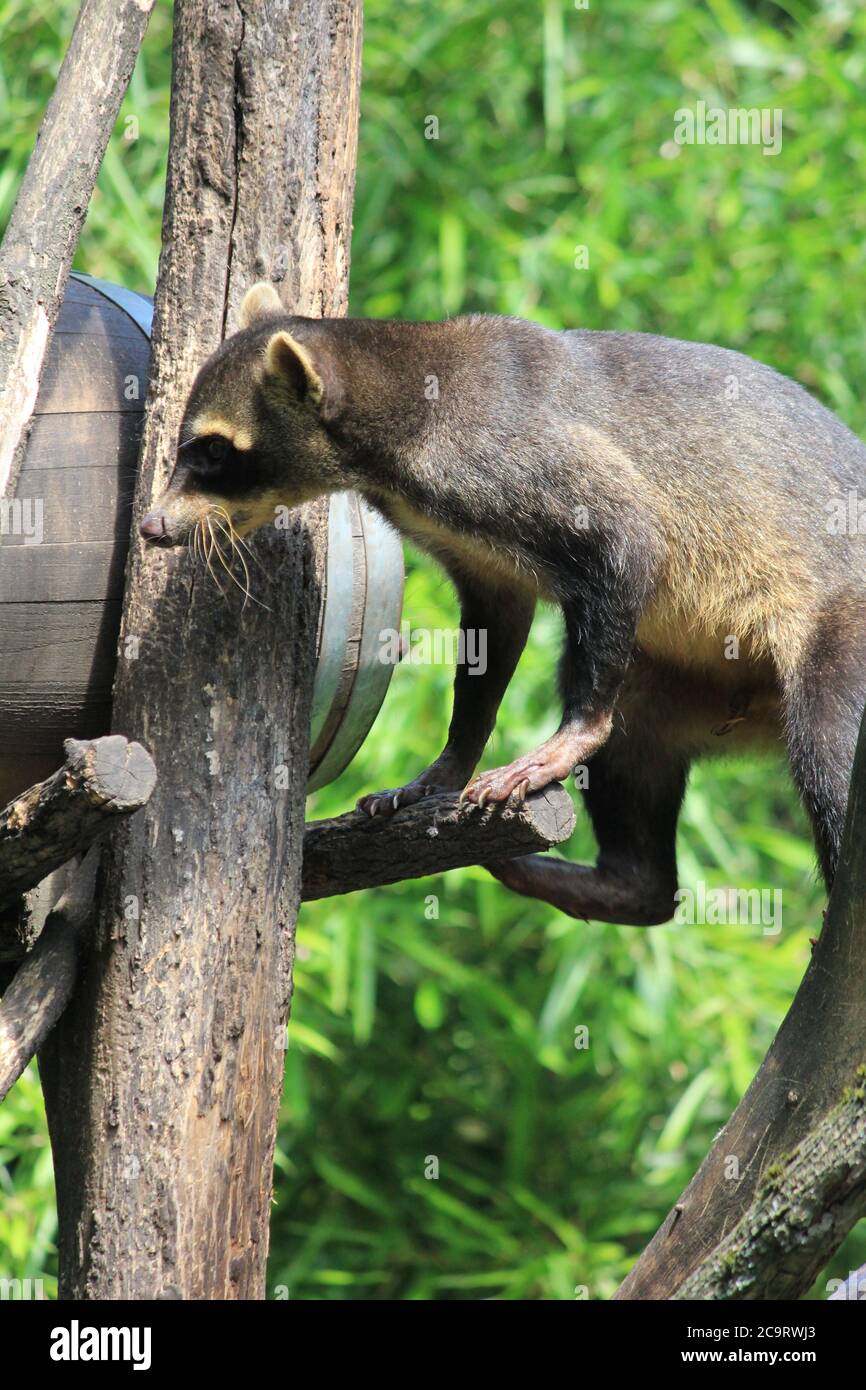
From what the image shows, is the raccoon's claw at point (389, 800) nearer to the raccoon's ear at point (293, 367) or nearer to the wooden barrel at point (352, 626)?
the wooden barrel at point (352, 626)

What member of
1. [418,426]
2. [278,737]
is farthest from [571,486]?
[278,737]

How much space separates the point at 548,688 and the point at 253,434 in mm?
2963

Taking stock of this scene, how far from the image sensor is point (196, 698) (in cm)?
296

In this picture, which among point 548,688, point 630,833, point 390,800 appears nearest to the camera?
point 390,800

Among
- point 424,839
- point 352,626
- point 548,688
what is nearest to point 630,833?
point 424,839

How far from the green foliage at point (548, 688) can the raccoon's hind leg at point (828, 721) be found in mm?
2483

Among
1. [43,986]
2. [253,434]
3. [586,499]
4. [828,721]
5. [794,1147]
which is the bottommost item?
[794,1147]

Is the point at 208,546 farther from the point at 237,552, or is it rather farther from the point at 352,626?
the point at 352,626

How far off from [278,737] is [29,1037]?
0.70m

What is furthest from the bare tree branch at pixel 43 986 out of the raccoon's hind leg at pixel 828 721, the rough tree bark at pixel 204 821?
the raccoon's hind leg at pixel 828 721

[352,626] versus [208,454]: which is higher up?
[208,454]

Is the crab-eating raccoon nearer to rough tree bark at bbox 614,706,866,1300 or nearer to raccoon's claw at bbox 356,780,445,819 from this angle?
raccoon's claw at bbox 356,780,445,819

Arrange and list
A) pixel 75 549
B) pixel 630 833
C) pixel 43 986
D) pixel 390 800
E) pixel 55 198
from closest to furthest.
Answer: pixel 43 986
pixel 75 549
pixel 55 198
pixel 390 800
pixel 630 833

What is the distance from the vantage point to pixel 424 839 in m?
3.28
